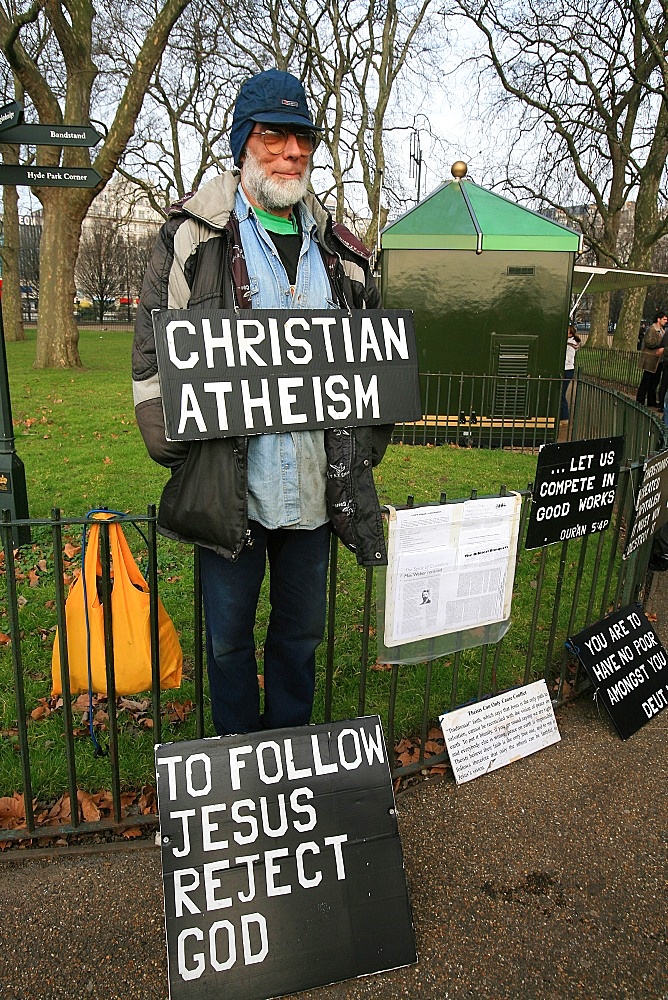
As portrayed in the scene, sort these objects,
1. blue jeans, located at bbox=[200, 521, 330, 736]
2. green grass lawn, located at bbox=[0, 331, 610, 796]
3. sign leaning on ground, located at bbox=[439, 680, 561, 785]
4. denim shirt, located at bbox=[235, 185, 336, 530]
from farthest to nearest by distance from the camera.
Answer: green grass lawn, located at bbox=[0, 331, 610, 796], sign leaning on ground, located at bbox=[439, 680, 561, 785], blue jeans, located at bbox=[200, 521, 330, 736], denim shirt, located at bbox=[235, 185, 336, 530]

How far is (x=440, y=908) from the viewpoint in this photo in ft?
8.00

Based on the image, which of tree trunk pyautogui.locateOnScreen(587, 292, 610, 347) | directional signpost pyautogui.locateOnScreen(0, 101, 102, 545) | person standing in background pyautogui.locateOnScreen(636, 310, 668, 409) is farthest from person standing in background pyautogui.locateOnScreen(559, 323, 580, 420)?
tree trunk pyautogui.locateOnScreen(587, 292, 610, 347)

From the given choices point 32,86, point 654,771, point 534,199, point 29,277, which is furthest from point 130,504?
point 29,277

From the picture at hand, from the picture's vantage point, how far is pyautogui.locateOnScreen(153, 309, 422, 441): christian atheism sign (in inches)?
85.2

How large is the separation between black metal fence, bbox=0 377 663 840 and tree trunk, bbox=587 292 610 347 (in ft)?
90.1

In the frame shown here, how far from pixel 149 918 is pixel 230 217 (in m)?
2.27

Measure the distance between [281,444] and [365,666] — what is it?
1.15 meters

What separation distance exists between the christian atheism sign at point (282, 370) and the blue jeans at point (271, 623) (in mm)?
411

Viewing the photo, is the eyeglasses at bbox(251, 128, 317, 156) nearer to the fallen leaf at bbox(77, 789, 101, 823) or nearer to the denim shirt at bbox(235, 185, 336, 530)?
the denim shirt at bbox(235, 185, 336, 530)

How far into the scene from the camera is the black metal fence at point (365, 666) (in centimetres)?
265

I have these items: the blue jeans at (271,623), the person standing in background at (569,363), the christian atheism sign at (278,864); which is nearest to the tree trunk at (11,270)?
the person standing in background at (569,363)

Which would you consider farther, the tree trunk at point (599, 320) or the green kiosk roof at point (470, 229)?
the tree trunk at point (599, 320)

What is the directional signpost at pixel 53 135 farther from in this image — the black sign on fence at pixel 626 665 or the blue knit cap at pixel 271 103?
the black sign on fence at pixel 626 665

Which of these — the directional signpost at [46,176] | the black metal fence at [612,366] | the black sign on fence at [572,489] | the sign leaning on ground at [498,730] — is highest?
the directional signpost at [46,176]
